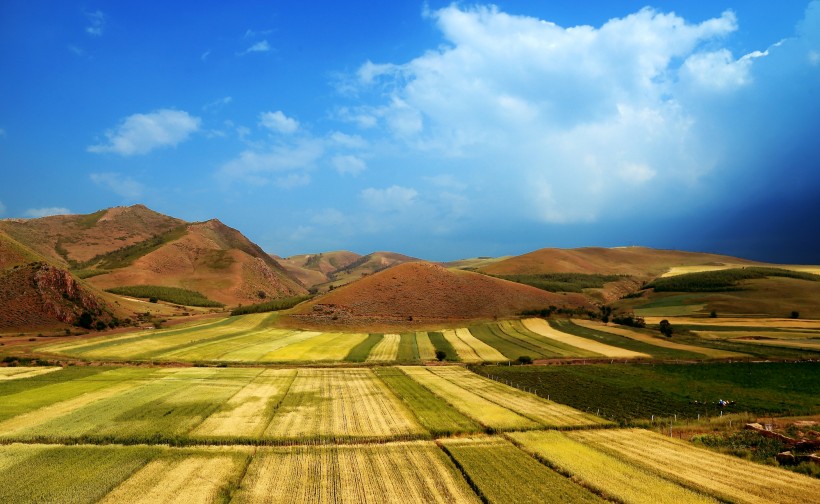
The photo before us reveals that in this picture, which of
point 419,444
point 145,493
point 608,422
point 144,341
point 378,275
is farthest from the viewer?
point 378,275

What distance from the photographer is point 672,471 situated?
24500 mm

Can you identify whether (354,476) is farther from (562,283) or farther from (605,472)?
(562,283)

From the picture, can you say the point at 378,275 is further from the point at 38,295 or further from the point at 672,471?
the point at 672,471

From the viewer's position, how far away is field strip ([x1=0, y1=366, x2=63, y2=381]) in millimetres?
48766

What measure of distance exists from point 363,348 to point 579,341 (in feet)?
130

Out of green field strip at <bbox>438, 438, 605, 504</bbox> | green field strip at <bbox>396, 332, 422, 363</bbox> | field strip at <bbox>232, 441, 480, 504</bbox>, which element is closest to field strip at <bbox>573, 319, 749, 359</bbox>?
green field strip at <bbox>396, 332, 422, 363</bbox>

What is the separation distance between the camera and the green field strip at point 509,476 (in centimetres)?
2116

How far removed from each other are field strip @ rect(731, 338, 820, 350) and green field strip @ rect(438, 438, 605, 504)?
68372 millimetres

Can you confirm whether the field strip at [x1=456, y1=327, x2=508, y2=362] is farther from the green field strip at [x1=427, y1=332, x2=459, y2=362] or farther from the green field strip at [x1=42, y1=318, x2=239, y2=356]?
the green field strip at [x1=42, y1=318, x2=239, y2=356]

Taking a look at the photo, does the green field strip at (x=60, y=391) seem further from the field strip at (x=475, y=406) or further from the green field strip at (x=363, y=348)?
the field strip at (x=475, y=406)

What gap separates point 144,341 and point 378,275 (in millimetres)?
64863

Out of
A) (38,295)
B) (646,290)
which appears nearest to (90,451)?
(38,295)

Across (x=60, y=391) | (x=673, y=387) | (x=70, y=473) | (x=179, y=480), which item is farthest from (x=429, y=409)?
(x=60, y=391)

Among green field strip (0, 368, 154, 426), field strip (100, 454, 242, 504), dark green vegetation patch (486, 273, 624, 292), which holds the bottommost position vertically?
green field strip (0, 368, 154, 426)
